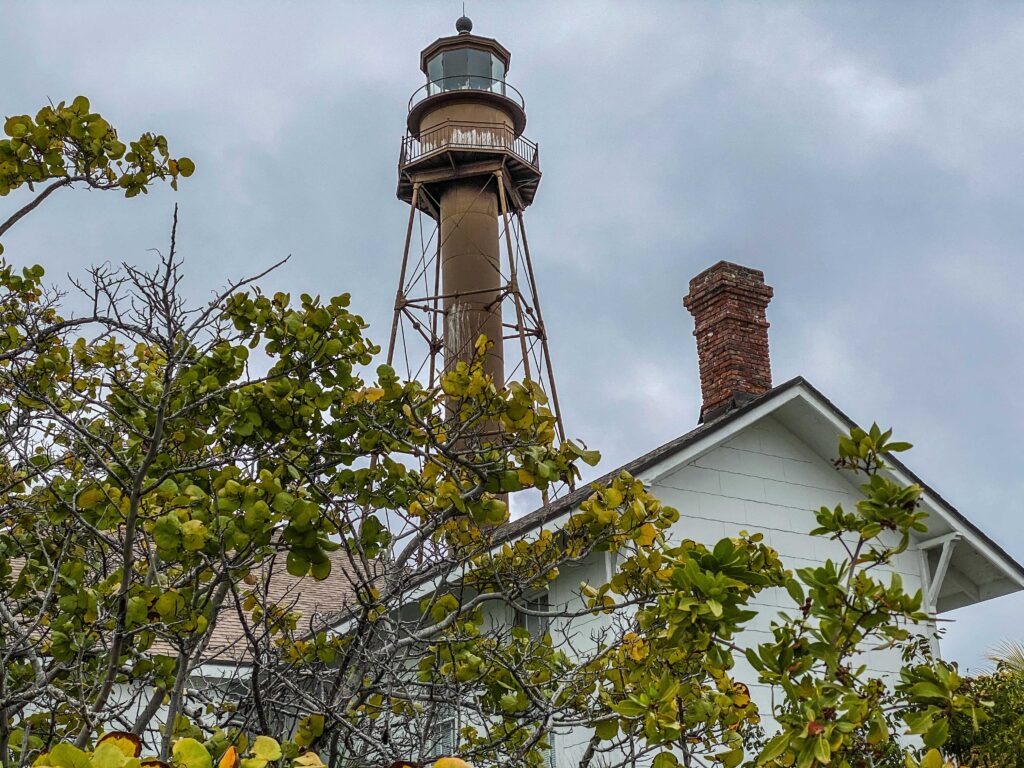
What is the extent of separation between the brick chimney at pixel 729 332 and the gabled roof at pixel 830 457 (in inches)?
36.8

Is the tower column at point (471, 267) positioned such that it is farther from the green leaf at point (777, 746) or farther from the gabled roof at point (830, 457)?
the green leaf at point (777, 746)

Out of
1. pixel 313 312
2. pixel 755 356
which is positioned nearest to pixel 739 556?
pixel 313 312

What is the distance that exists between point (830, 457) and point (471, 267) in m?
12.0

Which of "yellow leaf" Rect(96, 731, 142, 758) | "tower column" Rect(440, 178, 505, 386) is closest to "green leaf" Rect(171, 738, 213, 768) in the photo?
"yellow leaf" Rect(96, 731, 142, 758)

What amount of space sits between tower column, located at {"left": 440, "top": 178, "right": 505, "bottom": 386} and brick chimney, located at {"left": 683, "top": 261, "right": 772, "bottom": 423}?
858 centimetres

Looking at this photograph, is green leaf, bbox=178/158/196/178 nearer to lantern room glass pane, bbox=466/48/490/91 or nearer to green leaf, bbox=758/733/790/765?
green leaf, bbox=758/733/790/765

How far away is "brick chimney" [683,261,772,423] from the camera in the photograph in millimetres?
15484

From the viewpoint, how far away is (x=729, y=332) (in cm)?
1562

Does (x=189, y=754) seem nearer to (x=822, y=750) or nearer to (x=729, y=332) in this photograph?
(x=822, y=750)

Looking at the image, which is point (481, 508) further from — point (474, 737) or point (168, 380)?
point (474, 737)

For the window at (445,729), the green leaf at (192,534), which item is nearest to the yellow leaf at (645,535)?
the window at (445,729)

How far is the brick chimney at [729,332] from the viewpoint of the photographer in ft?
50.8

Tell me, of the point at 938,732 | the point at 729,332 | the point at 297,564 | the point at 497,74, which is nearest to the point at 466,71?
the point at 497,74

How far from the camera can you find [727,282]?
15812mm
